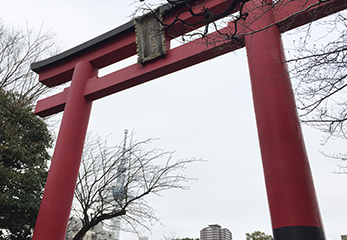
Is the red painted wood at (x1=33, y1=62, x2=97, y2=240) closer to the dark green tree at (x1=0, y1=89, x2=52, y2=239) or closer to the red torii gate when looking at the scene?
the red torii gate

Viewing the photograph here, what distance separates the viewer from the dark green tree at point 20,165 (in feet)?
18.0

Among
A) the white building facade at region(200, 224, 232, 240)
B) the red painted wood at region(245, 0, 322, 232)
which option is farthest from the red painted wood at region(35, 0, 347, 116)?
the white building facade at region(200, 224, 232, 240)

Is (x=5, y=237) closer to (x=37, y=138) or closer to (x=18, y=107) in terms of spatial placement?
(x=37, y=138)

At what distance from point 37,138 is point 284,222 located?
636 centimetres

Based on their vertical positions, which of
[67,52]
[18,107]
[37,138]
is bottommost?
[37,138]

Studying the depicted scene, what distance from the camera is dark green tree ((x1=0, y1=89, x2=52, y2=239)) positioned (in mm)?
5473

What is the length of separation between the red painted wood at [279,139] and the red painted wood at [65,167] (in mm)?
3262

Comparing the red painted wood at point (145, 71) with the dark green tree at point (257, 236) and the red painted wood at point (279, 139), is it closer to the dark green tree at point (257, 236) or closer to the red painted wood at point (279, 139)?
the red painted wood at point (279, 139)

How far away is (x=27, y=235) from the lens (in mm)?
5980

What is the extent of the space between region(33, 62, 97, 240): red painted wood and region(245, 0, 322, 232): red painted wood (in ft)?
10.7

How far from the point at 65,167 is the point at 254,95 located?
336 cm

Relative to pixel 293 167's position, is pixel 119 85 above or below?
above

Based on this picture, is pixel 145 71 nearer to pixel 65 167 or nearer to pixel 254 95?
pixel 254 95

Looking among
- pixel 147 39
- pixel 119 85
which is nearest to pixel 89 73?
pixel 119 85
